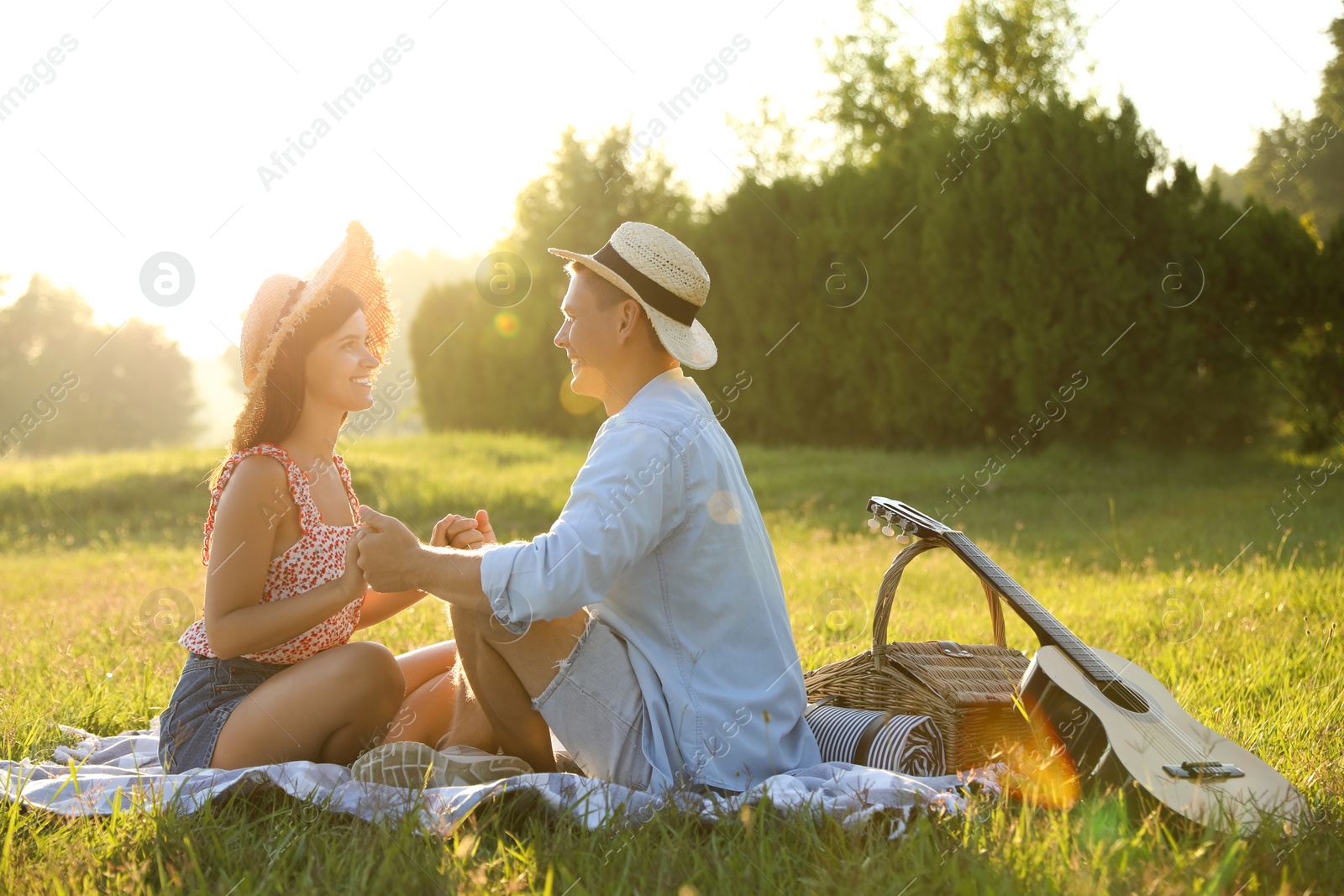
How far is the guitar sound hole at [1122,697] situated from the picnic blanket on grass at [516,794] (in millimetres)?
443

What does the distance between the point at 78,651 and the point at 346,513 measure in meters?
3.28

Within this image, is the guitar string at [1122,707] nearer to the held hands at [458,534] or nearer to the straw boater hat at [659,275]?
the straw boater hat at [659,275]

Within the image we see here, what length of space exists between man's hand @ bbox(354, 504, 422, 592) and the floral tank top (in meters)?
0.32

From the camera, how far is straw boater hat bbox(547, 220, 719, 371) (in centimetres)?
308

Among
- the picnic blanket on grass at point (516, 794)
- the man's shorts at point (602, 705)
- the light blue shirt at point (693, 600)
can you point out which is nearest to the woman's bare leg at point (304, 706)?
the picnic blanket on grass at point (516, 794)

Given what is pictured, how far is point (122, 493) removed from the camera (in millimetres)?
14656

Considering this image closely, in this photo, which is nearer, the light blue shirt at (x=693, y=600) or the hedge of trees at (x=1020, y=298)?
the light blue shirt at (x=693, y=600)

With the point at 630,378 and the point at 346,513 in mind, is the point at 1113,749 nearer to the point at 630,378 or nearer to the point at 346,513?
the point at 630,378

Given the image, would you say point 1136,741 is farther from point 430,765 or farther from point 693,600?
point 430,765

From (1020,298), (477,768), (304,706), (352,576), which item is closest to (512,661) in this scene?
(477,768)

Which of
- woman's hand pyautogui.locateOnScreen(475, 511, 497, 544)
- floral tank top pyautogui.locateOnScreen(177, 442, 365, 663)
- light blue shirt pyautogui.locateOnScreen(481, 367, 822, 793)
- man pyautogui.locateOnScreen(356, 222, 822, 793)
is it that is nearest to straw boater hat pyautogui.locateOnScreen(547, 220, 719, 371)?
man pyautogui.locateOnScreen(356, 222, 822, 793)

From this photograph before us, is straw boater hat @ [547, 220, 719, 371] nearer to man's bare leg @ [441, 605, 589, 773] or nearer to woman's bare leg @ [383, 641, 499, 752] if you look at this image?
man's bare leg @ [441, 605, 589, 773]

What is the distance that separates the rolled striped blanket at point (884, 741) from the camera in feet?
10.7

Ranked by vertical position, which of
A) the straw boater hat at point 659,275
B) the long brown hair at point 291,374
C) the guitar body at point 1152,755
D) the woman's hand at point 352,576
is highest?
the straw boater hat at point 659,275
